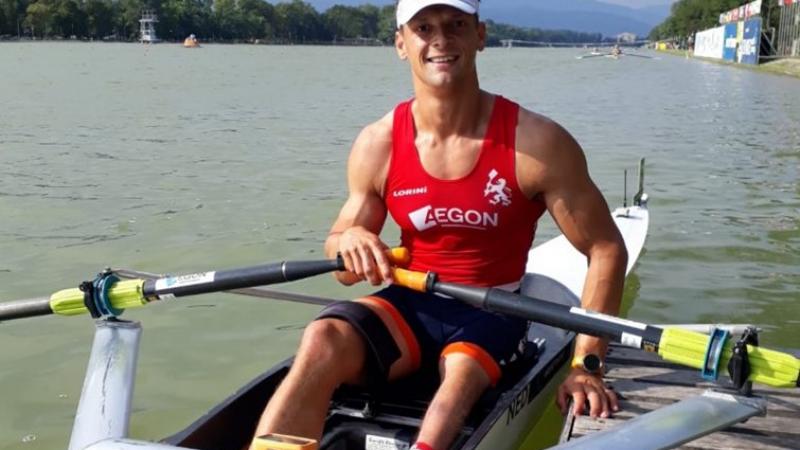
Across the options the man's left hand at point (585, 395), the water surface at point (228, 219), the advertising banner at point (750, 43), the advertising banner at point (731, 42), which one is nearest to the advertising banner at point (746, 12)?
the advertising banner at point (731, 42)

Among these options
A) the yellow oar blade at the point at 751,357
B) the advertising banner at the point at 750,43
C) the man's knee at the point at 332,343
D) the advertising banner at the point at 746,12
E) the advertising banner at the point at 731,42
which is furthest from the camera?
the advertising banner at the point at 731,42

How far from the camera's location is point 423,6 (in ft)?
11.9

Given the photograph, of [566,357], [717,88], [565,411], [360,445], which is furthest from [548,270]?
[717,88]

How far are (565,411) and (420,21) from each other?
5.92ft

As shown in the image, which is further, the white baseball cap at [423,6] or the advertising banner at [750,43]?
the advertising banner at [750,43]

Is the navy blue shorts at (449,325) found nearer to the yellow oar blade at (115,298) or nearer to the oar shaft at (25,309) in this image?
the yellow oar blade at (115,298)

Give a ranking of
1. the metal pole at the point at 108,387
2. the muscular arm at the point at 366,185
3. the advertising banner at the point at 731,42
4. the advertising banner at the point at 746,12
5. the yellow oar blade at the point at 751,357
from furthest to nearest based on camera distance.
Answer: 1. the advertising banner at the point at 731,42
2. the advertising banner at the point at 746,12
3. the muscular arm at the point at 366,185
4. the metal pole at the point at 108,387
5. the yellow oar blade at the point at 751,357

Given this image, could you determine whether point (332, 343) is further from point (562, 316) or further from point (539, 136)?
point (539, 136)

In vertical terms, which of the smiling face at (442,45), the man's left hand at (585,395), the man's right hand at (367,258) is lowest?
the man's left hand at (585,395)

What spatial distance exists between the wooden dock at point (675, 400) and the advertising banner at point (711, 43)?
75500 mm

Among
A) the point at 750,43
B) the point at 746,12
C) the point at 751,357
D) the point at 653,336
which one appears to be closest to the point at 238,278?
the point at 653,336

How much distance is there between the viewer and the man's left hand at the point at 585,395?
386cm

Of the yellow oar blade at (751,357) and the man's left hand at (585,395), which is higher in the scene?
the yellow oar blade at (751,357)

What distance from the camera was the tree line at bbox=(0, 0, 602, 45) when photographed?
11119cm
